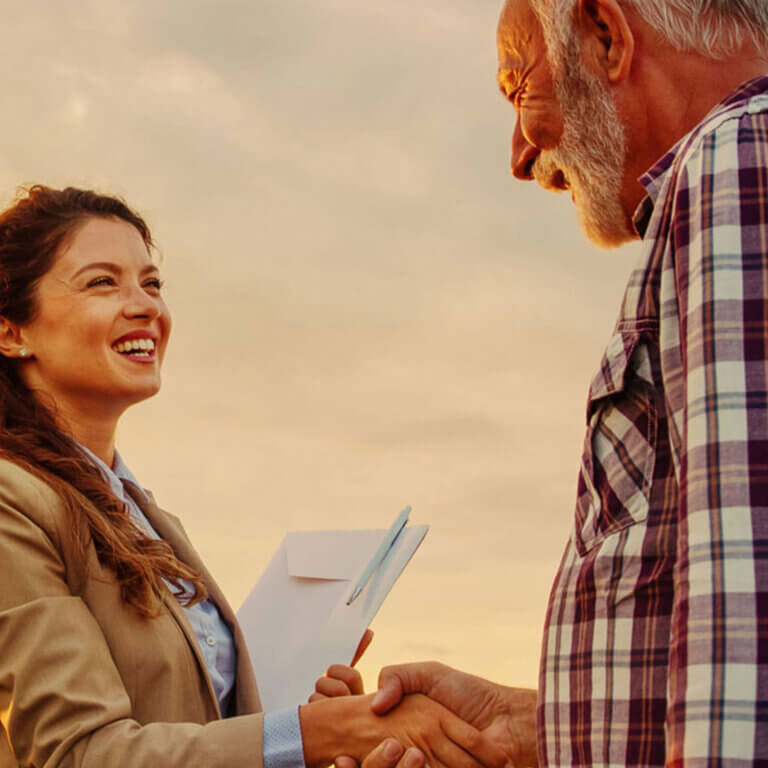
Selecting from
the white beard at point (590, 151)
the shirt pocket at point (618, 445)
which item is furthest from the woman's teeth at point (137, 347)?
the shirt pocket at point (618, 445)

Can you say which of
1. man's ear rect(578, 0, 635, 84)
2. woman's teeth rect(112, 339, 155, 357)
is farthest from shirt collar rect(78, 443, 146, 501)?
man's ear rect(578, 0, 635, 84)

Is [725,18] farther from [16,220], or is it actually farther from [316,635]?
[16,220]

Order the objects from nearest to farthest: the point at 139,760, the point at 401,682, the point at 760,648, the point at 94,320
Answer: the point at 760,648 → the point at 139,760 → the point at 401,682 → the point at 94,320

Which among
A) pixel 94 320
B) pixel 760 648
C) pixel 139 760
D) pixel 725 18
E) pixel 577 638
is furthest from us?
pixel 94 320

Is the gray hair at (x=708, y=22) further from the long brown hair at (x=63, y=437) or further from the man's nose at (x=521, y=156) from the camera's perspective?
the long brown hair at (x=63, y=437)

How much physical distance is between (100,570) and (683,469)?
2049mm

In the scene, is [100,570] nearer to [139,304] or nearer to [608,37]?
[139,304]

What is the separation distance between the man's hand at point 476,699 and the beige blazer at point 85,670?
576 mm

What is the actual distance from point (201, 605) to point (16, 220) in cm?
156

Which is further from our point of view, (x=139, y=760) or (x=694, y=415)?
(x=139, y=760)

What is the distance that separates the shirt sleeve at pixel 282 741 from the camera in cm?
287

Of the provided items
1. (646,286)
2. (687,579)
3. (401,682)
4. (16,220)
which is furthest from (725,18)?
(16,220)

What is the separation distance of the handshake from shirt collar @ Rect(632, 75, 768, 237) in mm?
1864

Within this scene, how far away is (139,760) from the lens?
2709mm
